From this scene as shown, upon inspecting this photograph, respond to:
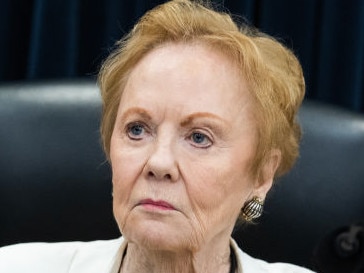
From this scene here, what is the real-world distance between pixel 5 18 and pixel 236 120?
122 cm

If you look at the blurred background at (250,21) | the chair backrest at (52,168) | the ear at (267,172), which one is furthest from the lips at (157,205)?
the blurred background at (250,21)

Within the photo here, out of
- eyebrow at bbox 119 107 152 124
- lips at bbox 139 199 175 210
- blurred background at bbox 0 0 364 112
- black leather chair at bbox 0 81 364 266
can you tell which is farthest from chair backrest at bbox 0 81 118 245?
blurred background at bbox 0 0 364 112

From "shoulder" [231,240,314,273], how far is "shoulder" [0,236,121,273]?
234 mm

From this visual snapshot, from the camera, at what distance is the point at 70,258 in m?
1.32

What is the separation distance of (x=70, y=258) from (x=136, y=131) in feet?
1.07

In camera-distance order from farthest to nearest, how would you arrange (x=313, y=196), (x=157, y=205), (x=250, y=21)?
(x=250, y=21) < (x=313, y=196) < (x=157, y=205)

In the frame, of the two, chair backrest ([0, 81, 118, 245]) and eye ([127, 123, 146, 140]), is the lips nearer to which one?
eye ([127, 123, 146, 140])

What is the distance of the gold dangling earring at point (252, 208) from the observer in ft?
4.17

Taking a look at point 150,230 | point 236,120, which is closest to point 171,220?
point 150,230

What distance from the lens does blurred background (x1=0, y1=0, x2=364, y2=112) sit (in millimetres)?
2094

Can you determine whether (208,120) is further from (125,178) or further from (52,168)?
(52,168)

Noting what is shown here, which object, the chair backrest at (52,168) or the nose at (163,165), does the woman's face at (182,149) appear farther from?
the chair backrest at (52,168)

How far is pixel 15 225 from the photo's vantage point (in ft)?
4.83

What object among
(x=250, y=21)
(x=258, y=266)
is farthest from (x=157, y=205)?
(x=250, y=21)
